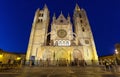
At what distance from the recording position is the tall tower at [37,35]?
28.7 meters

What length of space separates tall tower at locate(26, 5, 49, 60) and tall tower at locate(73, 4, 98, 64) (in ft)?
33.8

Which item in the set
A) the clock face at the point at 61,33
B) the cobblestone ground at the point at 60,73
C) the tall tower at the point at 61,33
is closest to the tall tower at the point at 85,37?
the tall tower at the point at 61,33

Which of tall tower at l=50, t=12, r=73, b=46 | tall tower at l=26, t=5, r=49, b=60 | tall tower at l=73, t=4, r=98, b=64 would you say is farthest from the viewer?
tall tower at l=50, t=12, r=73, b=46

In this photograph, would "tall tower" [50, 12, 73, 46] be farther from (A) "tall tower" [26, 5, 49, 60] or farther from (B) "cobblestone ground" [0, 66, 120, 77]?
(B) "cobblestone ground" [0, 66, 120, 77]

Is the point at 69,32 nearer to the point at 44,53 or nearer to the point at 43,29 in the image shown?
the point at 43,29

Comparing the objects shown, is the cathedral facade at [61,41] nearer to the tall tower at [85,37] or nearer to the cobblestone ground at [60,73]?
the tall tower at [85,37]

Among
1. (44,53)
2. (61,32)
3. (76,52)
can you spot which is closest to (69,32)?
(61,32)

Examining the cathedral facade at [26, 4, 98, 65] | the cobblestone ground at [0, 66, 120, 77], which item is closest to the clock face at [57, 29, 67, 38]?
the cathedral facade at [26, 4, 98, 65]

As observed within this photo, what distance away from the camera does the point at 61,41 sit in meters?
31.0

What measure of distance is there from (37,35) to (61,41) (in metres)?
7.40

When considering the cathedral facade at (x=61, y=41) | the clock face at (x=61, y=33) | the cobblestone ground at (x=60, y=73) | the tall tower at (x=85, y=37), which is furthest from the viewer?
the clock face at (x=61, y=33)

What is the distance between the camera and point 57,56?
1049 inches

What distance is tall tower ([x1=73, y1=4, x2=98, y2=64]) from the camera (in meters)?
28.4

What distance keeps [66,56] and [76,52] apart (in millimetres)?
2825
